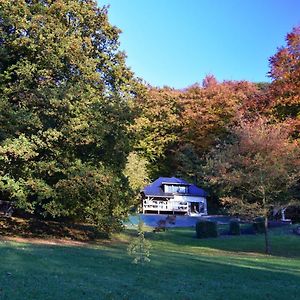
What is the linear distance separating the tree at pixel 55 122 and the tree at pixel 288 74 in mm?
18921

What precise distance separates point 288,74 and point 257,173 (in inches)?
690

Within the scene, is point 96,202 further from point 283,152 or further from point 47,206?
point 283,152

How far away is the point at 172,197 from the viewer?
54625mm

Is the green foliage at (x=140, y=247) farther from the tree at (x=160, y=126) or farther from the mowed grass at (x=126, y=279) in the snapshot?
the tree at (x=160, y=126)

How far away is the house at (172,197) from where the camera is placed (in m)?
54.3

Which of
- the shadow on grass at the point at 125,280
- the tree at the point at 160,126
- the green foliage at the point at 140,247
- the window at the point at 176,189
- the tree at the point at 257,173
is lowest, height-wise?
the shadow on grass at the point at 125,280

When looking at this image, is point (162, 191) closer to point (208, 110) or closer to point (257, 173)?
point (208, 110)

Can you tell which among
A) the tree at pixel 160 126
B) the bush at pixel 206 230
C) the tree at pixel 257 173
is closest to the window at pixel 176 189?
the tree at pixel 160 126

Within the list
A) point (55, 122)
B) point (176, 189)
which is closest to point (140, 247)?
point (55, 122)

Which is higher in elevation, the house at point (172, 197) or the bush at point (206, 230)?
the house at point (172, 197)

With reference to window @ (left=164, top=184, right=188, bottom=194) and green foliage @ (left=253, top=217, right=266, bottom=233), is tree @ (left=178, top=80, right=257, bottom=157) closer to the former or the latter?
window @ (left=164, top=184, right=188, bottom=194)

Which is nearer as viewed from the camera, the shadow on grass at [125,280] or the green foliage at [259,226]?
the shadow on grass at [125,280]

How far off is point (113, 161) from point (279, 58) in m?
21.2

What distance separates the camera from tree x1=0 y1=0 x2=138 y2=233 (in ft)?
68.3
